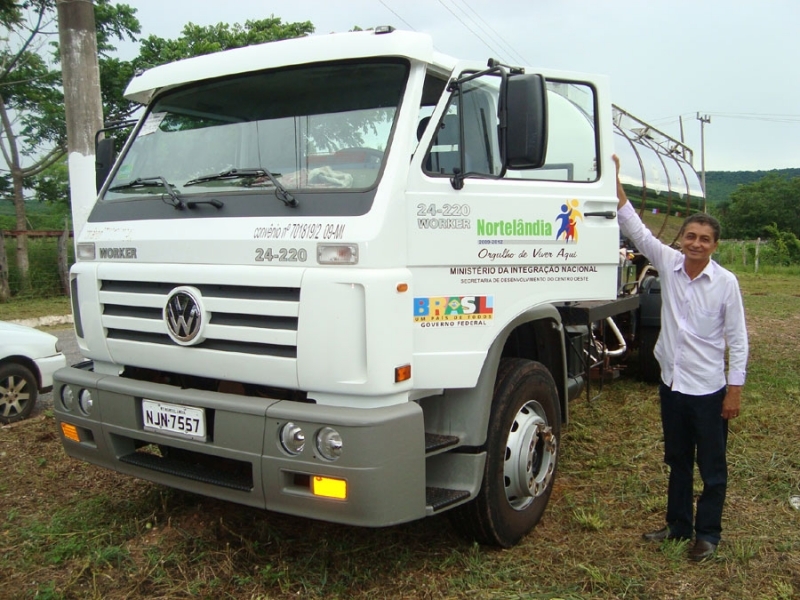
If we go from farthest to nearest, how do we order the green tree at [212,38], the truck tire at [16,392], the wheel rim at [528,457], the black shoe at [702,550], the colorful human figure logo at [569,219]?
1. the green tree at [212,38]
2. the truck tire at [16,392]
3. the colorful human figure logo at [569,219]
4. the wheel rim at [528,457]
5. the black shoe at [702,550]

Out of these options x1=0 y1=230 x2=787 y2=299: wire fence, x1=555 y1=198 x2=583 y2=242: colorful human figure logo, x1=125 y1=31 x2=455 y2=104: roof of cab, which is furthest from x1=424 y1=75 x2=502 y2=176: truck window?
x1=0 y1=230 x2=787 y2=299: wire fence

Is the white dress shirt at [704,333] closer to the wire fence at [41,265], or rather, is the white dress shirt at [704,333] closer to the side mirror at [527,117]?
the side mirror at [527,117]

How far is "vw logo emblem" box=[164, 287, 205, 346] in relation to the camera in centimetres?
331

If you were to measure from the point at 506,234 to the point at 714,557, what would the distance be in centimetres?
193

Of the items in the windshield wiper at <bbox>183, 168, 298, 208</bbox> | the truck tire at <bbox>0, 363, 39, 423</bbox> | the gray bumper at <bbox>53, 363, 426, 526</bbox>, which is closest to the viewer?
the gray bumper at <bbox>53, 363, 426, 526</bbox>

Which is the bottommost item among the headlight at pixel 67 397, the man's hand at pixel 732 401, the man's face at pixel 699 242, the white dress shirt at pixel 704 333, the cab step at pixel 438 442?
the cab step at pixel 438 442

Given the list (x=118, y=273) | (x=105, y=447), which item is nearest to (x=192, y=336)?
(x=118, y=273)

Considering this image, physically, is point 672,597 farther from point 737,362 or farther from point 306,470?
point 306,470

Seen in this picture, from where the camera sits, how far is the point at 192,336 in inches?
131

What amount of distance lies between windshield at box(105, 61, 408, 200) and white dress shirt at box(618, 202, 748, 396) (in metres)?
1.78

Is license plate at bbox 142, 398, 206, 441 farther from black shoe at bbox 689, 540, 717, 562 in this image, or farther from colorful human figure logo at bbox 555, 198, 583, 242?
black shoe at bbox 689, 540, 717, 562

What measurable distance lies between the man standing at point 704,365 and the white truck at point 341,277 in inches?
21.5

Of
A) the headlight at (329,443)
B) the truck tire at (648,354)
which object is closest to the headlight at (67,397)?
the headlight at (329,443)

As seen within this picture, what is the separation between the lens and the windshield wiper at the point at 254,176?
3.22 metres
